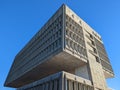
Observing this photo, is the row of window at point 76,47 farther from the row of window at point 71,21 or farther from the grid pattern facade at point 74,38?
the row of window at point 71,21

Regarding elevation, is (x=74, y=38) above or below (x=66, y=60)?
above

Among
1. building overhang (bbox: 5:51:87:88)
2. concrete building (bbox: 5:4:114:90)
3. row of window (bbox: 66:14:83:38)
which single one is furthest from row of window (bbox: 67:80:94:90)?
row of window (bbox: 66:14:83:38)

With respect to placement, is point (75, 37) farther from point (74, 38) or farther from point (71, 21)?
point (71, 21)

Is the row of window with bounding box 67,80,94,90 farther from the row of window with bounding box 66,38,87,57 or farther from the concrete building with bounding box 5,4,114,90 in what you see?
the row of window with bounding box 66,38,87,57

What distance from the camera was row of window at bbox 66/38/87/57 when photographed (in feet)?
114

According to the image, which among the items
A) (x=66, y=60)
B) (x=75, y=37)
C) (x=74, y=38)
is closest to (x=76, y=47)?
(x=74, y=38)

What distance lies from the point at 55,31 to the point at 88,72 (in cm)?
1471

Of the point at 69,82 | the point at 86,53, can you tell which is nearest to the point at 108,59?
the point at 86,53

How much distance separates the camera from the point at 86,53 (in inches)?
1551

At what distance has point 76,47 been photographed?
36.9 meters

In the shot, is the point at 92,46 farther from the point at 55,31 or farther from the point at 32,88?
the point at 32,88

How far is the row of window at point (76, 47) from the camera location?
34.7 m

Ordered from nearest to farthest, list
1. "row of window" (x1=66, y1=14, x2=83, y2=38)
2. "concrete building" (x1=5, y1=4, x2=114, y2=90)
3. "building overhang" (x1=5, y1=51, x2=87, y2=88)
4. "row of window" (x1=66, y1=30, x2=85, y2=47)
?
"concrete building" (x1=5, y1=4, x2=114, y2=90) → "building overhang" (x1=5, y1=51, x2=87, y2=88) → "row of window" (x1=66, y1=30, x2=85, y2=47) → "row of window" (x1=66, y1=14, x2=83, y2=38)

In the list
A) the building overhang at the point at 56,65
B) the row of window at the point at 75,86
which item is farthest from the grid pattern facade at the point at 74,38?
the row of window at the point at 75,86
